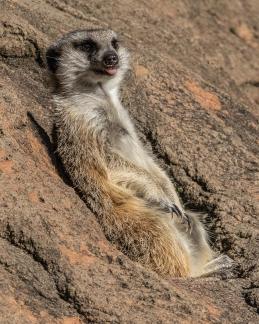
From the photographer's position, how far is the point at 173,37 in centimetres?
852

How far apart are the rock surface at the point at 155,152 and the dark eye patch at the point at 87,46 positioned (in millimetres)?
477

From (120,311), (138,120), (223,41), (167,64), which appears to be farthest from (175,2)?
(120,311)

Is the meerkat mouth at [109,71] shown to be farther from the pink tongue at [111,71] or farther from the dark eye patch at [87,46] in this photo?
the dark eye patch at [87,46]

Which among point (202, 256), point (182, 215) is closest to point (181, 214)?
point (182, 215)

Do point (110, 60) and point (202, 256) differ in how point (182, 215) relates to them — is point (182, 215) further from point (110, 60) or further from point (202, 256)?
point (110, 60)

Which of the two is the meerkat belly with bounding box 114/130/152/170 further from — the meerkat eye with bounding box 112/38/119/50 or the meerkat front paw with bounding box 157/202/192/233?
the meerkat eye with bounding box 112/38/119/50

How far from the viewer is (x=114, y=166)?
5707mm

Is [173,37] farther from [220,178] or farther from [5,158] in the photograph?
[5,158]

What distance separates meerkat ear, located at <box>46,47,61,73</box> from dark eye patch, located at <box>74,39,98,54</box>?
159mm

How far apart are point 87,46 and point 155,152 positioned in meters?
1.04

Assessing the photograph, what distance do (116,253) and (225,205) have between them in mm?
1376

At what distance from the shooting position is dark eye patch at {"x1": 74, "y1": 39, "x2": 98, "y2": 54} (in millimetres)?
6367

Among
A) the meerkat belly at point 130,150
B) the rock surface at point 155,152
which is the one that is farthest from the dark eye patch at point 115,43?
the meerkat belly at point 130,150

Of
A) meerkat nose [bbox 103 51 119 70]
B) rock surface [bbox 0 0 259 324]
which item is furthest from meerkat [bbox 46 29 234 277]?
rock surface [bbox 0 0 259 324]
